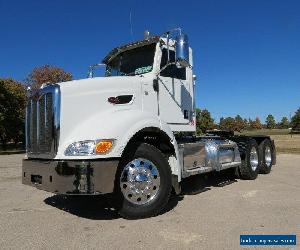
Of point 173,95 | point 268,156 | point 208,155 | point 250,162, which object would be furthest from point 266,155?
point 173,95

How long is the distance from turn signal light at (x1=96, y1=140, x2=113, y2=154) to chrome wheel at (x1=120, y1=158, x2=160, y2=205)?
1.83 feet

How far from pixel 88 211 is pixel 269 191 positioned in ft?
12.7

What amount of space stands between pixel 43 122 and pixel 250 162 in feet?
19.8

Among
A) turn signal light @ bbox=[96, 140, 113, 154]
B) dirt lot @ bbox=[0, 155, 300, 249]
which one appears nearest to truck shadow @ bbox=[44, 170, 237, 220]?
dirt lot @ bbox=[0, 155, 300, 249]

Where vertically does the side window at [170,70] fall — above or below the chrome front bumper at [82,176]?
above

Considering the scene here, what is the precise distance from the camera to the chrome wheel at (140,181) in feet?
19.8

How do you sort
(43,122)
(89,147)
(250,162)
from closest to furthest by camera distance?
(89,147)
(43,122)
(250,162)

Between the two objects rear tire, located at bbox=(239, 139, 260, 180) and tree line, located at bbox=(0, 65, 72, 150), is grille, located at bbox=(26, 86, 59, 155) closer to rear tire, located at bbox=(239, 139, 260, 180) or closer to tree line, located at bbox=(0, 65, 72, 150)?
rear tire, located at bbox=(239, 139, 260, 180)

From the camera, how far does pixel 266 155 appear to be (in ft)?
38.3

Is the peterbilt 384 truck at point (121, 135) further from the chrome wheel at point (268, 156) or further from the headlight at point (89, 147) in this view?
the chrome wheel at point (268, 156)

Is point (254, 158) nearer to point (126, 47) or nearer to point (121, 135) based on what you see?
point (126, 47)

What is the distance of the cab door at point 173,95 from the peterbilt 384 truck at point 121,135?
2cm

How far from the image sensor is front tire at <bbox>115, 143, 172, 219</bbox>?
5.96 metres

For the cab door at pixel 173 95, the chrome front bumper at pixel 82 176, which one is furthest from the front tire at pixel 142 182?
the cab door at pixel 173 95
